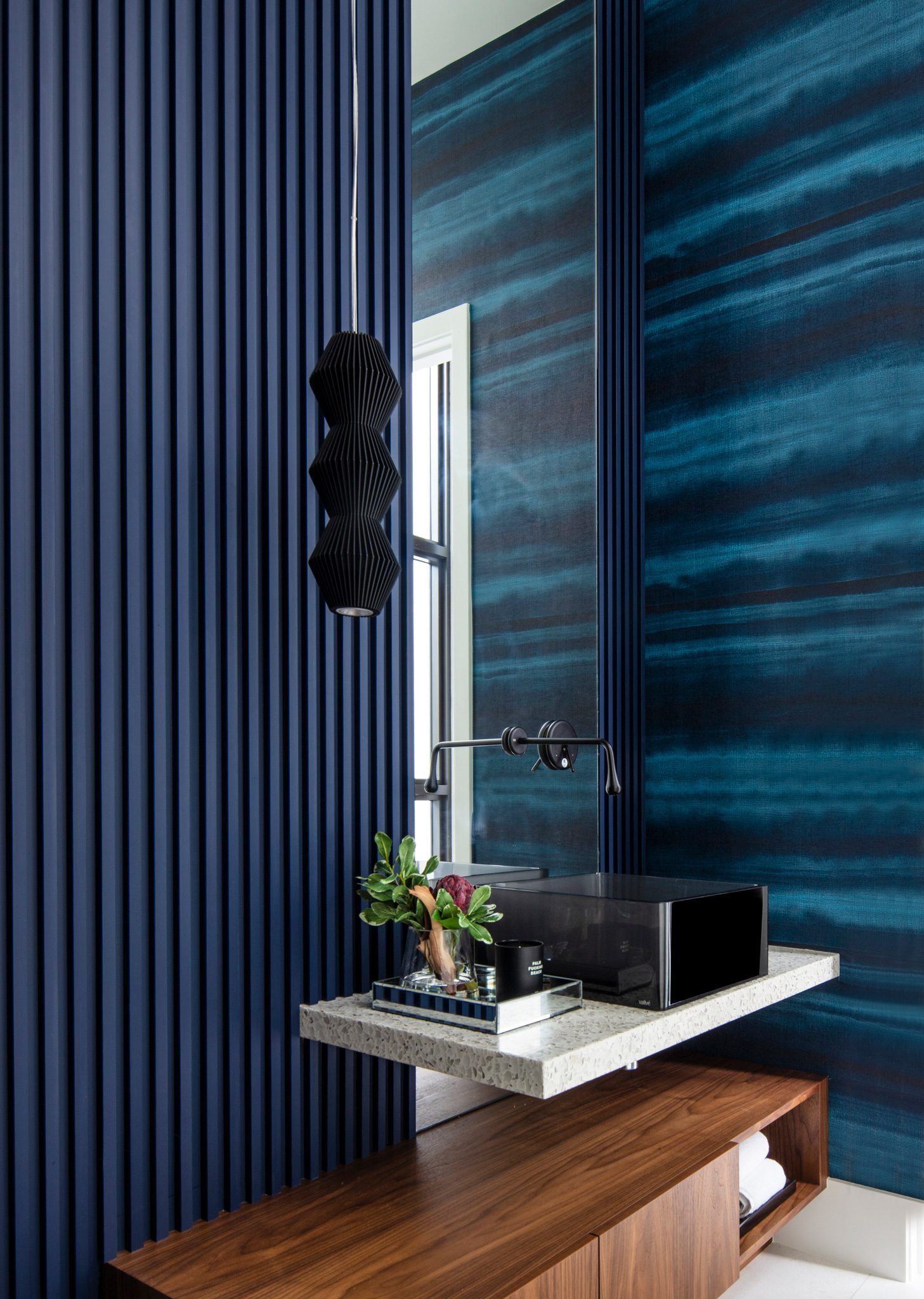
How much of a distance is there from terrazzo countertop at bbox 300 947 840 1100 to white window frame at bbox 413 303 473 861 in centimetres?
42

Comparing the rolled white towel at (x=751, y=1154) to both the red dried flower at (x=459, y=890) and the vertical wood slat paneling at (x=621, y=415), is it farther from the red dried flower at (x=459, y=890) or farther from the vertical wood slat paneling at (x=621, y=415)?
the red dried flower at (x=459, y=890)

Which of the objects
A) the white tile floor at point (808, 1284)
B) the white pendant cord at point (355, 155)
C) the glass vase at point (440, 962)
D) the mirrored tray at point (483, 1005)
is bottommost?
the white tile floor at point (808, 1284)

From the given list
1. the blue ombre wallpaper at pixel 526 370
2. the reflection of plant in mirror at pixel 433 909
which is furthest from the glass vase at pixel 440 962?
the blue ombre wallpaper at pixel 526 370

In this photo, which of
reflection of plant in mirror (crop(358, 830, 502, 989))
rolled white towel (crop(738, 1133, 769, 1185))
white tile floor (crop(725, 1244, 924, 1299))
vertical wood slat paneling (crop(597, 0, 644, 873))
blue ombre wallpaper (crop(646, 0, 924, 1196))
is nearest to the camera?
reflection of plant in mirror (crop(358, 830, 502, 989))

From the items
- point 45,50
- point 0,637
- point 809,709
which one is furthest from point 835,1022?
point 45,50

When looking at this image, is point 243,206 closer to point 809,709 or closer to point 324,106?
point 324,106

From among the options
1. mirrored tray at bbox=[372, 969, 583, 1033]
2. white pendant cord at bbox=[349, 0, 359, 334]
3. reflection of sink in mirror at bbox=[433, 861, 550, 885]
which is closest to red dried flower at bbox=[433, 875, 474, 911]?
mirrored tray at bbox=[372, 969, 583, 1033]

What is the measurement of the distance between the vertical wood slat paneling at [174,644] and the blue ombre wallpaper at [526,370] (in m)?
0.23

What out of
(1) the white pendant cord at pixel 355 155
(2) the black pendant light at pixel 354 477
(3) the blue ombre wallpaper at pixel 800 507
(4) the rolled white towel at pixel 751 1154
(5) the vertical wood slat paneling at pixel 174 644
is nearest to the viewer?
(5) the vertical wood slat paneling at pixel 174 644

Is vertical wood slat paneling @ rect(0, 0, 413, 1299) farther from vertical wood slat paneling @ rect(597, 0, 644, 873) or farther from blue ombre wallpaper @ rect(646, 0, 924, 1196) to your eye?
blue ombre wallpaper @ rect(646, 0, 924, 1196)

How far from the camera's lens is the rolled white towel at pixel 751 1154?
1.84 meters

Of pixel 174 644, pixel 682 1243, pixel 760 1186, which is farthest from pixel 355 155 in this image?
pixel 760 1186

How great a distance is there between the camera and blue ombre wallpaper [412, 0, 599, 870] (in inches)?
76.1

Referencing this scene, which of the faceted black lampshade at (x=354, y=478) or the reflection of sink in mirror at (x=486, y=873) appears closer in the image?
the faceted black lampshade at (x=354, y=478)
